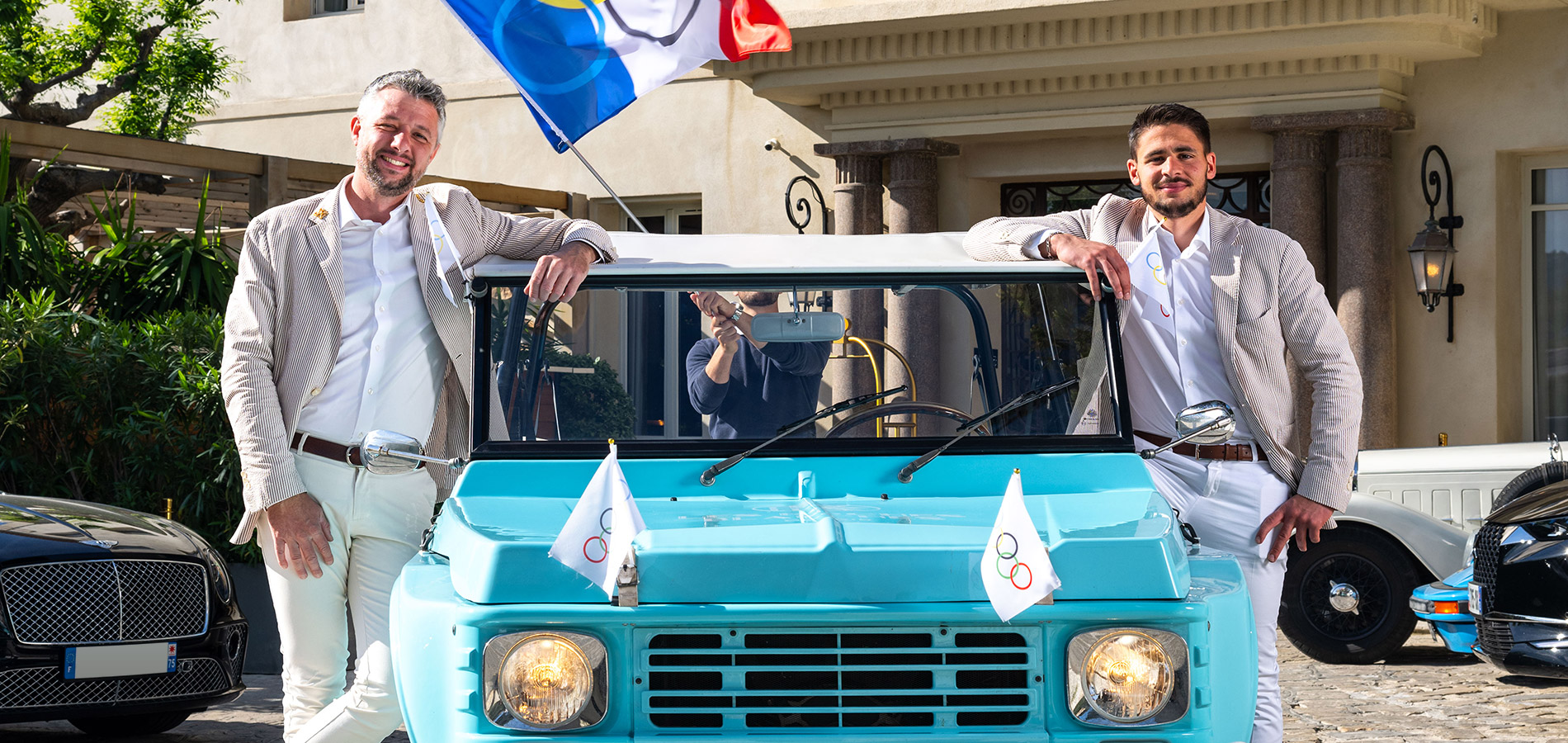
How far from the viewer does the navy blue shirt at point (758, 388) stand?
381cm

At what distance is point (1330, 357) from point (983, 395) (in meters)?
1.05

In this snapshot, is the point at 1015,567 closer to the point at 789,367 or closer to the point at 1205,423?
the point at 1205,423

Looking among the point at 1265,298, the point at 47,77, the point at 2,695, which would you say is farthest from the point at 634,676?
the point at 47,77

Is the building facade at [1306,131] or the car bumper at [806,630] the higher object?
the building facade at [1306,131]

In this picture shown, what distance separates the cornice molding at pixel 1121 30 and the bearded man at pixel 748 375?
318 inches

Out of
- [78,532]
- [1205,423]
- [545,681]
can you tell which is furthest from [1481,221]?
[545,681]

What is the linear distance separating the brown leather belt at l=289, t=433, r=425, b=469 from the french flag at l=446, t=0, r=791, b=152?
1557 mm

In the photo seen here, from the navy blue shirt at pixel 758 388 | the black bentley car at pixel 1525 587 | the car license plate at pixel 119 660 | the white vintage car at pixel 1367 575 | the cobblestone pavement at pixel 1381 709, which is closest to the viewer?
the navy blue shirt at pixel 758 388

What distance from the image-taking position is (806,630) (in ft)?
9.88

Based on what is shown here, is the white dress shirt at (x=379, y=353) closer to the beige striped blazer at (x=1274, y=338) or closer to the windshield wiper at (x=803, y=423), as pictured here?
the windshield wiper at (x=803, y=423)

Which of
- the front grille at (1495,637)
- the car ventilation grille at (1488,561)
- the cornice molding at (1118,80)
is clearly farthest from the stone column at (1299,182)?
the front grille at (1495,637)

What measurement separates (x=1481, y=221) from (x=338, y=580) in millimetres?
10300

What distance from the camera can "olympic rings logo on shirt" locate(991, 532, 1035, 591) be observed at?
2934 mm

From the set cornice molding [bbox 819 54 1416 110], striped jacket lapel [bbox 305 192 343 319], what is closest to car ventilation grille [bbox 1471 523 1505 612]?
cornice molding [bbox 819 54 1416 110]
